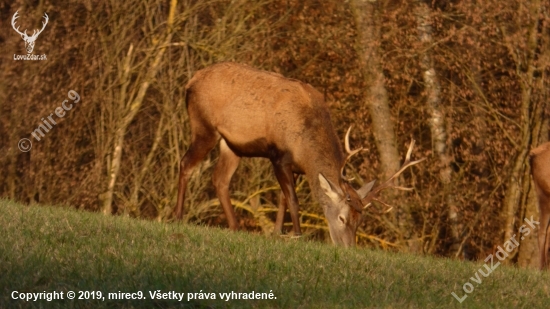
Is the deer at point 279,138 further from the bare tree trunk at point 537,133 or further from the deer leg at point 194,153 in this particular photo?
the bare tree trunk at point 537,133

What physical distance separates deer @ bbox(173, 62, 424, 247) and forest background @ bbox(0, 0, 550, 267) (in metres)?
3.20

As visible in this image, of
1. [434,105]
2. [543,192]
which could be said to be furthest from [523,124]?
[543,192]

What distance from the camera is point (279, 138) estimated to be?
12.3 meters

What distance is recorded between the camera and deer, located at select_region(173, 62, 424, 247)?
12.0 metres

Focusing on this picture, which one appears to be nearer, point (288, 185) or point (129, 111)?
point (288, 185)

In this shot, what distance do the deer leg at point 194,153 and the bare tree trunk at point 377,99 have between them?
13.5ft

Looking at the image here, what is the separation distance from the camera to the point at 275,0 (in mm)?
16516

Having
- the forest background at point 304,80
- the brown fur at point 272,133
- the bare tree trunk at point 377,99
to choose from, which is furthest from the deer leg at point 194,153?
the bare tree trunk at point 377,99

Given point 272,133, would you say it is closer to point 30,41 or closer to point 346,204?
point 346,204

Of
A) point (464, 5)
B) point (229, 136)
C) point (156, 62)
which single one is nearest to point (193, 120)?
point (229, 136)

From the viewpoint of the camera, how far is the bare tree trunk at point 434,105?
53.6 ft

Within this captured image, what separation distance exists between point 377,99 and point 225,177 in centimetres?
403

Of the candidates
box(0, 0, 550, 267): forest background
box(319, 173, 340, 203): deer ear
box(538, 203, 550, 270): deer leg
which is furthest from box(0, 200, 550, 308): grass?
box(0, 0, 550, 267): forest background

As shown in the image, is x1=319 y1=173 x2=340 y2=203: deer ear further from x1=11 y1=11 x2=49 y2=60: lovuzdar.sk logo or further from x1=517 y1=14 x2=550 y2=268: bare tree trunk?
x1=11 y1=11 x2=49 y2=60: lovuzdar.sk logo
